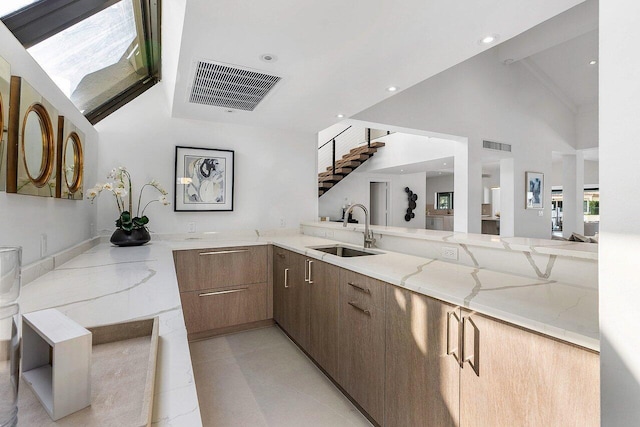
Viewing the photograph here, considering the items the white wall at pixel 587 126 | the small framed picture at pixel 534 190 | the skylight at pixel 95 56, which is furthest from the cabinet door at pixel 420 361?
the white wall at pixel 587 126

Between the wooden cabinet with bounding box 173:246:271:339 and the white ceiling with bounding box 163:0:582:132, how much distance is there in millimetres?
1489

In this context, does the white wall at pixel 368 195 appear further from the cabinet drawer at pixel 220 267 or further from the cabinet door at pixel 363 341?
the cabinet door at pixel 363 341

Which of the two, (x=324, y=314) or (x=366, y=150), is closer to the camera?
(x=324, y=314)

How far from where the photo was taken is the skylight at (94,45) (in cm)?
161

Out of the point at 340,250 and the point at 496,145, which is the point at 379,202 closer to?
the point at 496,145

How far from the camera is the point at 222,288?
116 inches

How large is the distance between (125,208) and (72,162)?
0.99 m

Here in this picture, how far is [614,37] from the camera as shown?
75cm

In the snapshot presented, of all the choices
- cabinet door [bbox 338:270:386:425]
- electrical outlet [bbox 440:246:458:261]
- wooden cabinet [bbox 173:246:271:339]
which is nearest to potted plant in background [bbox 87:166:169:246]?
wooden cabinet [bbox 173:246:271:339]

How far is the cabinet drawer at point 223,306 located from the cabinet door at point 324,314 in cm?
85

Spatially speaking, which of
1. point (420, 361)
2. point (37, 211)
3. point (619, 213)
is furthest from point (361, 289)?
point (37, 211)

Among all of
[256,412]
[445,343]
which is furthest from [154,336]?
[256,412]

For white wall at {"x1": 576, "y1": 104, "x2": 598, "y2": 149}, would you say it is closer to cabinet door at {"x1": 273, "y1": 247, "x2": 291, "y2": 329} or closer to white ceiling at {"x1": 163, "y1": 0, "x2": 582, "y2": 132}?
white ceiling at {"x1": 163, "y1": 0, "x2": 582, "y2": 132}

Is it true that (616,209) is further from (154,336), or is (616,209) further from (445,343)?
(154,336)
